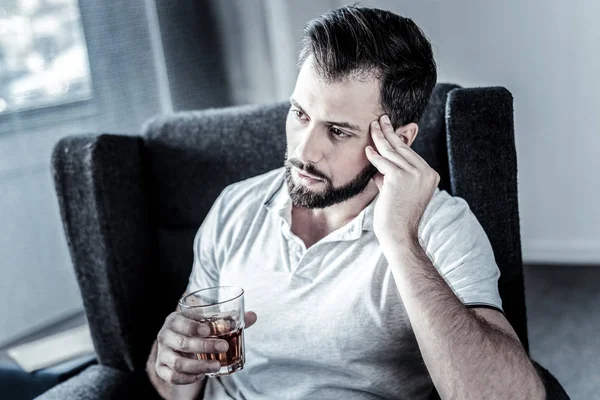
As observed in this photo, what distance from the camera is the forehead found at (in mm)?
1299

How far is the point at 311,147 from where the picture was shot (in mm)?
1314

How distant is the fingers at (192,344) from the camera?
110 centimetres

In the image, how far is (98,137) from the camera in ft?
5.12

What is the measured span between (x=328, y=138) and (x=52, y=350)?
0.97 metres

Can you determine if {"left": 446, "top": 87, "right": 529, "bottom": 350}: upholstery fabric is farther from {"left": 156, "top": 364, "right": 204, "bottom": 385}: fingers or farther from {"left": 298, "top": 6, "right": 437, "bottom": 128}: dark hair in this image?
{"left": 156, "top": 364, "right": 204, "bottom": 385}: fingers

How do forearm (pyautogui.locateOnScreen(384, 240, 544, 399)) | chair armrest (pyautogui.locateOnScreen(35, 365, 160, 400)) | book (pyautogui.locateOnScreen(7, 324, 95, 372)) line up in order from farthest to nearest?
book (pyautogui.locateOnScreen(7, 324, 95, 372)), chair armrest (pyautogui.locateOnScreen(35, 365, 160, 400)), forearm (pyautogui.locateOnScreen(384, 240, 544, 399))

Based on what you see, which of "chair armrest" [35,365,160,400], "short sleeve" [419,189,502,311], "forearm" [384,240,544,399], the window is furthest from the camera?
the window

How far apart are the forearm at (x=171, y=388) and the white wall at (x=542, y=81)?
6.01ft

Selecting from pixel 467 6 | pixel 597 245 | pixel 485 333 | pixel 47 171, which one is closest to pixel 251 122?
pixel 485 333

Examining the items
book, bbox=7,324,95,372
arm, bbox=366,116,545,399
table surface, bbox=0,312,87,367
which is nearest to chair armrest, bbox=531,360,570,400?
arm, bbox=366,116,545,399

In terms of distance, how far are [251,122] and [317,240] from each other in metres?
0.36

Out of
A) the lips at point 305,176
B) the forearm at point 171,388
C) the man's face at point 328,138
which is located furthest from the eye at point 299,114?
the forearm at point 171,388

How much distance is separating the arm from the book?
959 mm

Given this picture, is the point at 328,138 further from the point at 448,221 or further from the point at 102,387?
the point at 102,387
